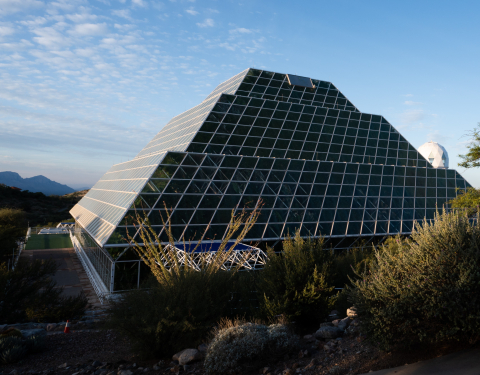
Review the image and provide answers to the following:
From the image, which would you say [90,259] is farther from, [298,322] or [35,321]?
Answer: [298,322]

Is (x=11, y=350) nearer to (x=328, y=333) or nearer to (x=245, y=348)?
(x=245, y=348)

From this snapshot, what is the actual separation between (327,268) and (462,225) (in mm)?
5273

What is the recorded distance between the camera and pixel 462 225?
744 centimetres

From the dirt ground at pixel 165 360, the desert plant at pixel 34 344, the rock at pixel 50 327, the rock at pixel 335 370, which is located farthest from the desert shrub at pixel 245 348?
the rock at pixel 50 327

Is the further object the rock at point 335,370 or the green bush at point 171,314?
the green bush at point 171,314

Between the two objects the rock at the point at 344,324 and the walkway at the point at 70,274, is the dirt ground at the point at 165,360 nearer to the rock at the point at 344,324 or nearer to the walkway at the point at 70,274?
the rock at the point at 344,324

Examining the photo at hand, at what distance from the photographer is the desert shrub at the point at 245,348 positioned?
7.55 meters

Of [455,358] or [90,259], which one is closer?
[455,358]

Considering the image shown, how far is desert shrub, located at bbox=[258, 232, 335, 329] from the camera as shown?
1121 centimetres

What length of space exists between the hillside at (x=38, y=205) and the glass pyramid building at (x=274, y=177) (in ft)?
98.7

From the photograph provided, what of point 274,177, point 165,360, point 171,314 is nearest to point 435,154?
point 274,177

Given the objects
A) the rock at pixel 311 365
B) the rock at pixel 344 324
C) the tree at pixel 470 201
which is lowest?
the rock at pixel 344 324

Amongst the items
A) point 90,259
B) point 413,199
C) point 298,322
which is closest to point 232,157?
point 90,259

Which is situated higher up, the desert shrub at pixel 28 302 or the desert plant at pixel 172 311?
the desert plant at pixel 172 311
